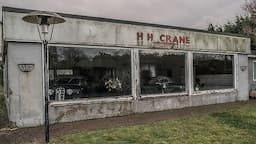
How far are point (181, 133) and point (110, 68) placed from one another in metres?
3.93

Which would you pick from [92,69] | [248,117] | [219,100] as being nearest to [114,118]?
[92,69]

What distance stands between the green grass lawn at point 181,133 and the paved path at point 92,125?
0.58 metres

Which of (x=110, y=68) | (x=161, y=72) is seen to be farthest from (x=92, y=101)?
(x=161, y=72)

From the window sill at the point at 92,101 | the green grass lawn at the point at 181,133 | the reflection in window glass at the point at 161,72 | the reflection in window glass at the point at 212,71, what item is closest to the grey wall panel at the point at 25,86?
the window sill at the point at 92,101

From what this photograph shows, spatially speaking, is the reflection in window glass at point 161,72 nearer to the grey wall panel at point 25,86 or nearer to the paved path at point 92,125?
the paved path at point 92,125

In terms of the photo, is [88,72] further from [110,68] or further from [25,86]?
[25,86]

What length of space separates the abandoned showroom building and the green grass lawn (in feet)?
6.63

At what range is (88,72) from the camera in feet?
34.1

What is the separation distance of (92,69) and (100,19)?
70.0 inches

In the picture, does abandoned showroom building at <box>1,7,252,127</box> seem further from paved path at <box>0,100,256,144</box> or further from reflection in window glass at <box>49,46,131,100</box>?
paved path at <box>0,100,256,144</box>

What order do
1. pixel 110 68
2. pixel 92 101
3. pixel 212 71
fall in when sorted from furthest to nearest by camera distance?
pixel 212 71, pixel 110 68, pixel 92 101

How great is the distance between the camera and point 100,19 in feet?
34.7

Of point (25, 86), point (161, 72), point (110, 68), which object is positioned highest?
point (110, 68)

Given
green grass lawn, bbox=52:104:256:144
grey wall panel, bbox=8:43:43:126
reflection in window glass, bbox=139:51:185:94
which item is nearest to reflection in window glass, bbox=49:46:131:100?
grey wall panel, bbox=8:43:43:126
